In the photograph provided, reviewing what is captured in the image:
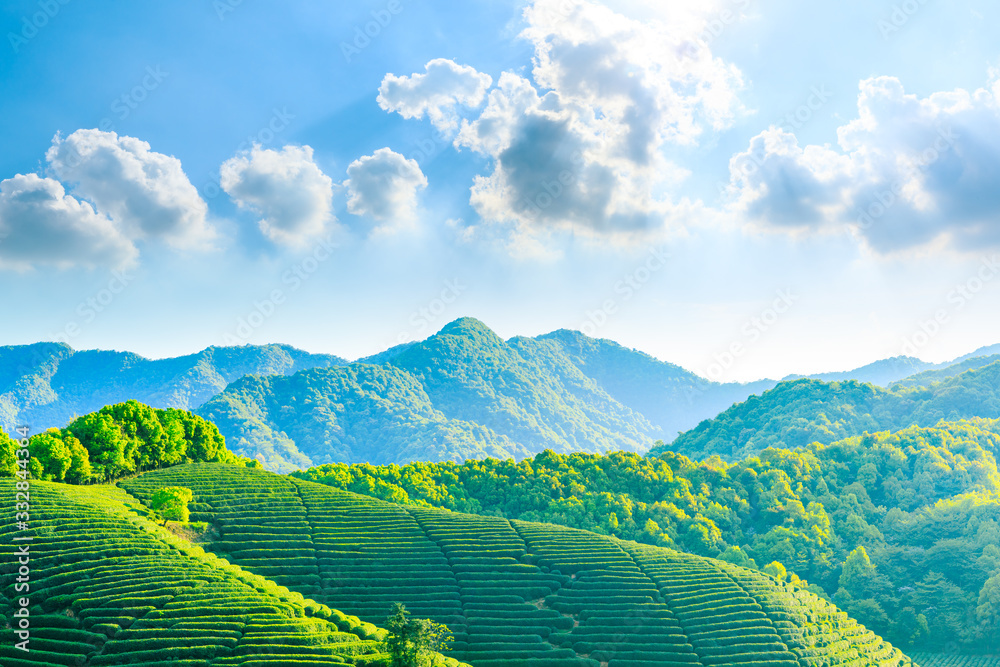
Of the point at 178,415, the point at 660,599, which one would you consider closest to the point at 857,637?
the point at 660,599

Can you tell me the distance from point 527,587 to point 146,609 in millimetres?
23547

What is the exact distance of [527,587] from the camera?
141ft

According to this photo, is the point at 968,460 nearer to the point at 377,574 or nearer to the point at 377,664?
the point at 377,574

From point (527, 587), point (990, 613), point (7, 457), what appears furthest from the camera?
point (990, 613)

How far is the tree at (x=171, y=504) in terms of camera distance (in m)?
44.5

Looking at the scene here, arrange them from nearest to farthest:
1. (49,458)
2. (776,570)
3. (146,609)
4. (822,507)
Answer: (146,609), (49,458), (776,570), (822,507)

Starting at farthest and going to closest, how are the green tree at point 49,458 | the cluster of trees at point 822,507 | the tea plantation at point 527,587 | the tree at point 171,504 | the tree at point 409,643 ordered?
the cluster of trees at point 822,507 < the green tree at point 49,458 < the tree at point 171,504 < the tea plantation at point 527,587 < the tree at point 409,643

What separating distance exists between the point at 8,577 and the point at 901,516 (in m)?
85.0

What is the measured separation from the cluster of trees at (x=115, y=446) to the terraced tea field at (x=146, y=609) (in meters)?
9.74

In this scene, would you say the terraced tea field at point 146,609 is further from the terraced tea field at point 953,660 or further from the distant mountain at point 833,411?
the distant mountain at point 833,411

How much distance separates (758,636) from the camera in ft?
130

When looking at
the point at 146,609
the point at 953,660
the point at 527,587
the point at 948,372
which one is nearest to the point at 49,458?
the point at 146,609

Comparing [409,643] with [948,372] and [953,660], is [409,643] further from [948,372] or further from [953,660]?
[948,372]

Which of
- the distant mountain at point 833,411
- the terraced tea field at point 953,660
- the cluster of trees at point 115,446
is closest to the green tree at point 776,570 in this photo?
the terraced tea field at point 953,660
